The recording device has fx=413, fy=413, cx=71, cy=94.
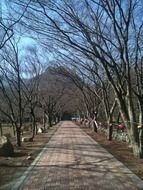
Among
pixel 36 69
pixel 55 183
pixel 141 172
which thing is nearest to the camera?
pixel 55 183

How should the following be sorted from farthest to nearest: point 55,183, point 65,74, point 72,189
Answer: point 65,74
point 55,183
point 72,189

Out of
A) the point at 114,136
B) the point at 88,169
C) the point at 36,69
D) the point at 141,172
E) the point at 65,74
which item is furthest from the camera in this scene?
the point at 36,69

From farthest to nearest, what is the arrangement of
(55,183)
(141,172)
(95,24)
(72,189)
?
1. (95,24)
2. (141,172)
3. (55,183)
4. (72,189)

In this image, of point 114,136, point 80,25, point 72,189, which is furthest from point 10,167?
point 114,136

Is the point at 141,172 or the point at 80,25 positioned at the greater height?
the point at 80,25

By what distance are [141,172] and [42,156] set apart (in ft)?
19.9

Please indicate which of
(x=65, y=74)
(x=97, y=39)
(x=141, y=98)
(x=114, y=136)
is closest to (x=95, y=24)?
(x=97, y=39)

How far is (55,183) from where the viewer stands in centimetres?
1066

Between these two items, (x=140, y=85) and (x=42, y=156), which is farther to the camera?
(x=140, y=85)

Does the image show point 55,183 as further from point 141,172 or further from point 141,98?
point 141,98

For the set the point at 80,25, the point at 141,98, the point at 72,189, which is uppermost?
the point at 80,25

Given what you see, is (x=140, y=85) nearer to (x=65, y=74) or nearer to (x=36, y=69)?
(x=65, y=74)

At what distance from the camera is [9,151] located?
691 inches

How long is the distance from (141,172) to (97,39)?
8.17 metres
